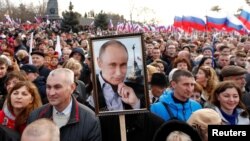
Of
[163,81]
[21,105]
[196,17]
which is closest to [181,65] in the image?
[163,81]

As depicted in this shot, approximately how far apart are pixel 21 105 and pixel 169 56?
22.2 ft

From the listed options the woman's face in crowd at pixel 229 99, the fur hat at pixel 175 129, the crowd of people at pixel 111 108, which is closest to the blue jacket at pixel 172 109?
the crowd of people at pixel 111 108

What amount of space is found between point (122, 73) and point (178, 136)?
67 cm

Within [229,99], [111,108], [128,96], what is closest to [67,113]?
[111,108]

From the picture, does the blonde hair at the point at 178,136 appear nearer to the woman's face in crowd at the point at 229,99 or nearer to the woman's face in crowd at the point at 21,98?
the woman's face in crowd at the point at 229,99

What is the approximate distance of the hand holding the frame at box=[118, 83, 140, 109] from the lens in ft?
11.5

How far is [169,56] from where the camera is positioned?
10898mm

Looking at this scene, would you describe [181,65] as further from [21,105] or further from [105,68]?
[105,68]

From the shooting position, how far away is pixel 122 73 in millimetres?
3516

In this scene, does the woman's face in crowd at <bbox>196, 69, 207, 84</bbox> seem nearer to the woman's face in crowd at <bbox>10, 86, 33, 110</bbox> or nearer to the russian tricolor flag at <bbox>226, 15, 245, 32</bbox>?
the woman's face in crowd at <bbox>10, 86, 33, 110</bbox>

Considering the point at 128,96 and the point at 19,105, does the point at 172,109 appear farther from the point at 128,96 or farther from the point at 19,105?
the point at 19,105

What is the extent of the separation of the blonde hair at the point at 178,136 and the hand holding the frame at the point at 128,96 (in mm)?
394

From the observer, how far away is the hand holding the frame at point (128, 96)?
351 centimetres

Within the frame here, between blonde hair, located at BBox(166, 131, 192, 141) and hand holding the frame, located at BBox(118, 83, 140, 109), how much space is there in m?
0.39
